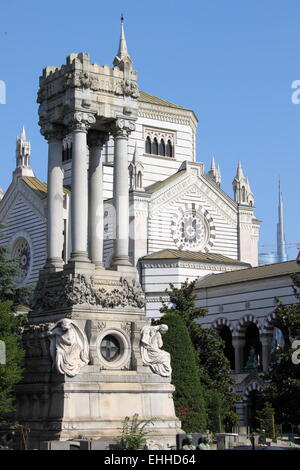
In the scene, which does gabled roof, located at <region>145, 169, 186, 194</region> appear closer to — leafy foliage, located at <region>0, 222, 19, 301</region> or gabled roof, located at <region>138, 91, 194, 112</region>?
gabled roof, located at <region>138, 91, 194, 112</region>

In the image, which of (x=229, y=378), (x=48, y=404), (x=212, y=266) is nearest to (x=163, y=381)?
(x=48, y=404)

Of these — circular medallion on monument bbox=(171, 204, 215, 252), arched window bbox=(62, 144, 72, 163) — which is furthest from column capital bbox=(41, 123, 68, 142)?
arched window bbox=(62, 144, 72, 163)

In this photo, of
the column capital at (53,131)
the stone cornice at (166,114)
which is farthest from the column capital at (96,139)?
the stone cornice at (166,114)

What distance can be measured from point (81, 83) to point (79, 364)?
9904mm

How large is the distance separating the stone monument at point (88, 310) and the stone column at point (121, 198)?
36 millimetres

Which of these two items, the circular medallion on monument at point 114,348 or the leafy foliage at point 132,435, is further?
the circular medallion on monument at point 114,348

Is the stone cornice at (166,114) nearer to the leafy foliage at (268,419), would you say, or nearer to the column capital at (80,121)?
the leafy foliage at (268,419)

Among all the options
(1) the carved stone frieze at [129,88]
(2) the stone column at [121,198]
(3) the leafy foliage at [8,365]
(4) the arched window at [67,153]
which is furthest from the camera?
(4) the arched window at [67,153]

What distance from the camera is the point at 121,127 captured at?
36719 mm

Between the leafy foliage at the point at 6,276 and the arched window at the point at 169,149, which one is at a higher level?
the arched window at the point at 169,149

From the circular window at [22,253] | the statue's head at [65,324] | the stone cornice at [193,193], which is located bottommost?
the statue's head at [65,324]

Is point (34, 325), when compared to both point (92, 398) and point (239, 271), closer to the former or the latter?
point (92, 398)

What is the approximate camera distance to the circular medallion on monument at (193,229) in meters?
82.3

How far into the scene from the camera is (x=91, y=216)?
36.5 meters
